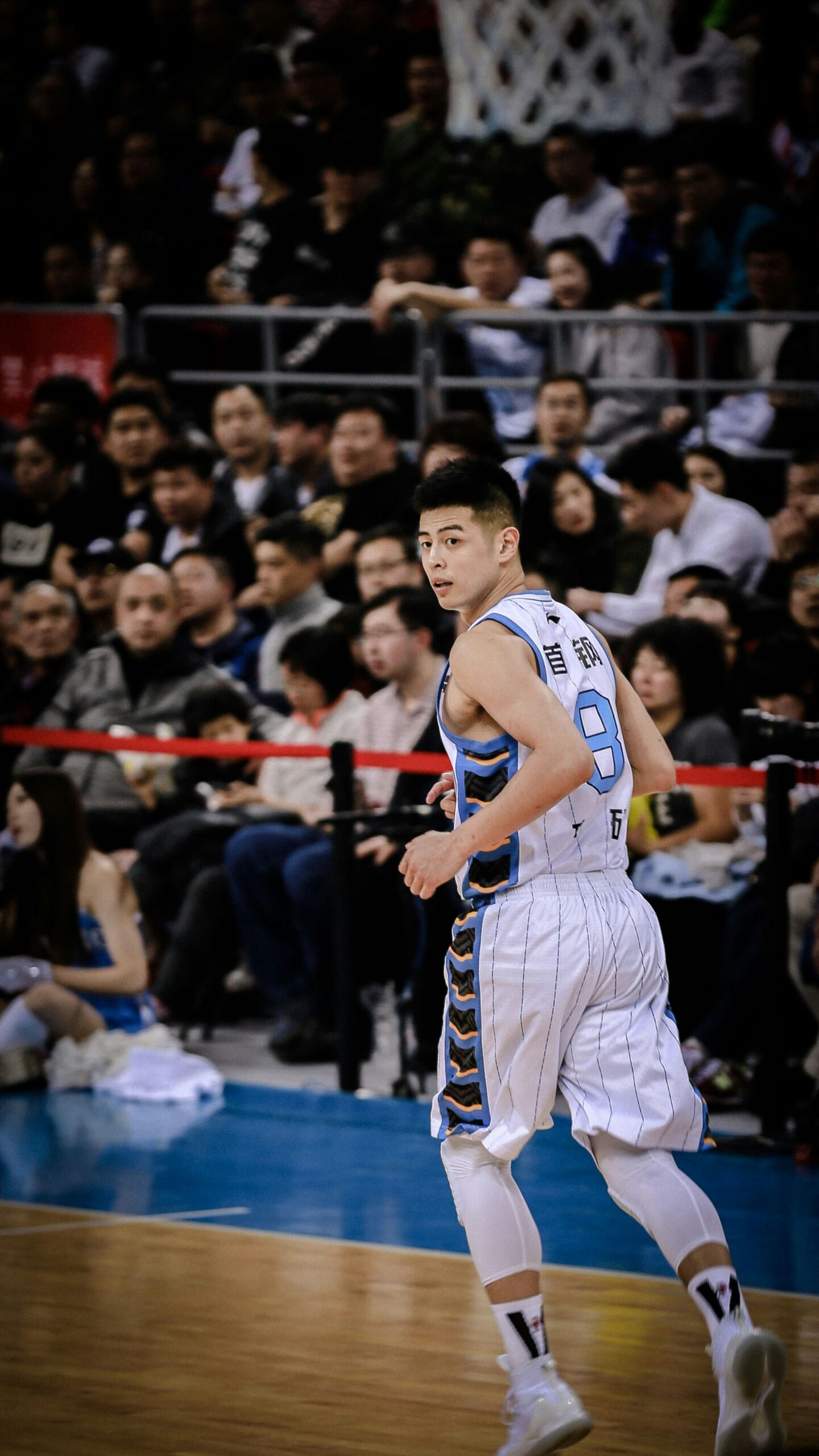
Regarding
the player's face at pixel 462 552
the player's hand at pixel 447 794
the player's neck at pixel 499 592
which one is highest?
the player's face at pixel 462 552

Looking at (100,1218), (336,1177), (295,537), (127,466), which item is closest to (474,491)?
(100,1218)

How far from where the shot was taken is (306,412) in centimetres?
963

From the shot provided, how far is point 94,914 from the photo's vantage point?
24.2ft

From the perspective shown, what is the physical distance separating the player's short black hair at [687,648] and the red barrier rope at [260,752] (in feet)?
1.17

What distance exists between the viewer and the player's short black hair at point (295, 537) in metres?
8.53

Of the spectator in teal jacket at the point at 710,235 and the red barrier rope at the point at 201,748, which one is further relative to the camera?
the spectator in teal jacket at the point at 710,235

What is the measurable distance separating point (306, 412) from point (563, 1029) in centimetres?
644

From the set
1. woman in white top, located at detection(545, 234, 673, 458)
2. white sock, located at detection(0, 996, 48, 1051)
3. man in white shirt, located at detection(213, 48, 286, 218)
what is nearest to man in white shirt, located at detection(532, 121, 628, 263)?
woman in white top, located at detection(545, 234, 673, 458)

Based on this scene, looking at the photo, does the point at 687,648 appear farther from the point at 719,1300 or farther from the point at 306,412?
the point at 719,1300

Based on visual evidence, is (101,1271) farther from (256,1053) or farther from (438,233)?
(438,233)

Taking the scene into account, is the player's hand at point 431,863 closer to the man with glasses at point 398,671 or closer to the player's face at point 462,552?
the player's face at point 462,552

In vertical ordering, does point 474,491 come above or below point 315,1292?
above

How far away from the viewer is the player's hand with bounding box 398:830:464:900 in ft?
11.3

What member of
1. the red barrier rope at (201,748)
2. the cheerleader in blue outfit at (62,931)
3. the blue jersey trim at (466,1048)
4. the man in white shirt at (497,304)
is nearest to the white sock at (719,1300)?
the blue jersey trim at (466,1048)
